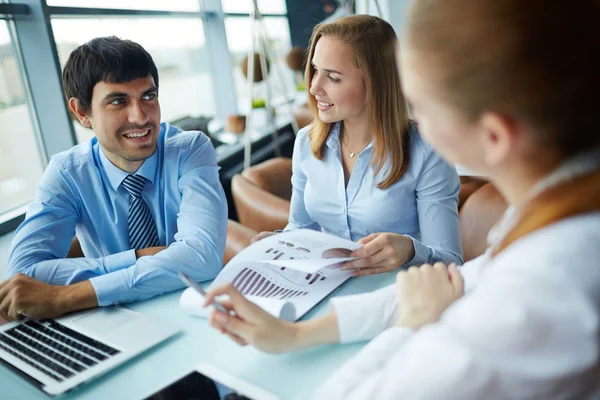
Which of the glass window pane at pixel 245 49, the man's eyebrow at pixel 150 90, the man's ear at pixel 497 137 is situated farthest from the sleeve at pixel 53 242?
the glass window pane at pixel 245 49

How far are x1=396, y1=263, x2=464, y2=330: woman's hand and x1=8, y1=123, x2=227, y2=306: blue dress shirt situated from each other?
0.69 metres

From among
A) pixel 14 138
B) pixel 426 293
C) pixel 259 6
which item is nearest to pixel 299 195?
pixel 426 293

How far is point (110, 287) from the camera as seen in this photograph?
1.21m

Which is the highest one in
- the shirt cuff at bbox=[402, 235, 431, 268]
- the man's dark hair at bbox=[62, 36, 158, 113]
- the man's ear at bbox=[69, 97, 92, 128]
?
the man's dark hair at bbox=[62, 36, 158, 113]

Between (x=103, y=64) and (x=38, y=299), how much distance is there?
0.79 m

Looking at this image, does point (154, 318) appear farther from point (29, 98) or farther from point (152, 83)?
point (29, 98)

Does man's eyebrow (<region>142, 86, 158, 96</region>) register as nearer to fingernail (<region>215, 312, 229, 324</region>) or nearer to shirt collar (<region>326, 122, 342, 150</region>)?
shirt collar (<region>326, 122, 342, 150</region>)

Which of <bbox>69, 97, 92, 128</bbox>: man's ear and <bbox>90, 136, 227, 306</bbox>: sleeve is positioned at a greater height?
<bbox>69, 97, 92, 128</bbox>: man's ear

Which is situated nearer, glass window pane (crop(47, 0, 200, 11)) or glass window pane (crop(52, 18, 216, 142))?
glass window pane (crop(47, 0, 200, 11))

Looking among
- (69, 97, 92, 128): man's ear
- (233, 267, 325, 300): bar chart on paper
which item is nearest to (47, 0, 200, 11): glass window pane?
(69, 97, 92, 128): man's ear

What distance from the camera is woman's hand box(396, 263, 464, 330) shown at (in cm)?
79

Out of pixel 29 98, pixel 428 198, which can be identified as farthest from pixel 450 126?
pixel 29 98

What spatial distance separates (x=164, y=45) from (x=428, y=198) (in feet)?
8.34

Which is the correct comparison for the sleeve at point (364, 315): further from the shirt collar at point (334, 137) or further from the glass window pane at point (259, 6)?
the glass window pane at point (259, 6)
